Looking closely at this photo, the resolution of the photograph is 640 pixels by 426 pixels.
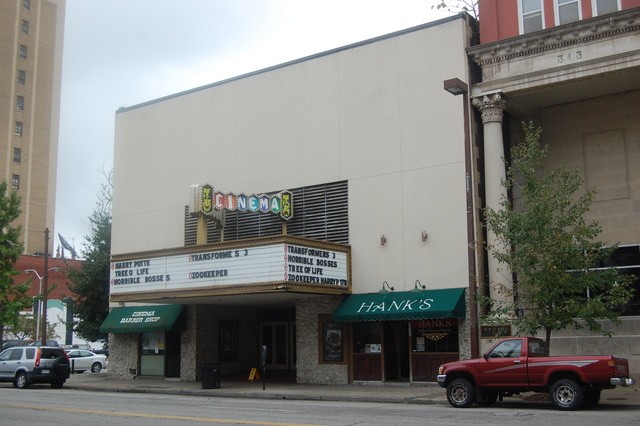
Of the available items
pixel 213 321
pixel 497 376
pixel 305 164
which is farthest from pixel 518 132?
pixel 213 321

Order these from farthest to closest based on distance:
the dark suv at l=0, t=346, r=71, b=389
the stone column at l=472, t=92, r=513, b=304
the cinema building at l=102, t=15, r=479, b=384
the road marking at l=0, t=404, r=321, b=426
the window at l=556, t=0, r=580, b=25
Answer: the dark suv at l=0, t=346, r=71, b=389 → the cinema building at l=102, t=15, r=479, b=384 → the window at l=556, t=0, r=580, b=25 → the stone column at l=472, t=92, r=513, b=304 → the road marking at l=0, t=404, r=321, b=426

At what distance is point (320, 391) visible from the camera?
80.7ft

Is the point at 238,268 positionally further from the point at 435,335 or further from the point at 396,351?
the point at 435,335

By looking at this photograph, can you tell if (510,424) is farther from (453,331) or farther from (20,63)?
(20,63)

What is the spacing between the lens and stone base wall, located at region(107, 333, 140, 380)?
3362 centimetres

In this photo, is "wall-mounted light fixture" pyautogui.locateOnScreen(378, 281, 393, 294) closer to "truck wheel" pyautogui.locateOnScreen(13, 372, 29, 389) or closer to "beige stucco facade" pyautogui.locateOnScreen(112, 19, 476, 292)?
"beige stucco facade" pyautogui.locateOnScreen(112, 19, 476, 292)

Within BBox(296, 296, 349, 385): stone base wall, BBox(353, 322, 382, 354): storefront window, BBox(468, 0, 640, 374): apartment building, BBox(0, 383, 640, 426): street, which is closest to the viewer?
BBox(0, 383, 640, 426): street

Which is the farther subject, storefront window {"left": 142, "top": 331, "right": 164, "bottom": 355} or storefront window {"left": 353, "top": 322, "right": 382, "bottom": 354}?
storefront window {"left": 142, "top": 331, "right": 164, "bottom": 355}

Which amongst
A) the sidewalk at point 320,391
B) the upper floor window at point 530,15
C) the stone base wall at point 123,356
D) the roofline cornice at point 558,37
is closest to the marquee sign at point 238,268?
the sidewalk at point 320,391

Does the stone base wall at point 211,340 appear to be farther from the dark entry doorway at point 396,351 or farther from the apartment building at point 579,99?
the apartment building at point 579,99

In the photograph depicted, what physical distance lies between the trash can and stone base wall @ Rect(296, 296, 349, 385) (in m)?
3.08

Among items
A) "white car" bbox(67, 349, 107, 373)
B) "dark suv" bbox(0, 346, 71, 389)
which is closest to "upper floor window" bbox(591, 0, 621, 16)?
"dark suv" bbox(0, 346, 71, 389)

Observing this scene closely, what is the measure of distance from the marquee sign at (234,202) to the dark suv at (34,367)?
8537mm

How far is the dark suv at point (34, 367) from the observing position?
2980 centimetres
